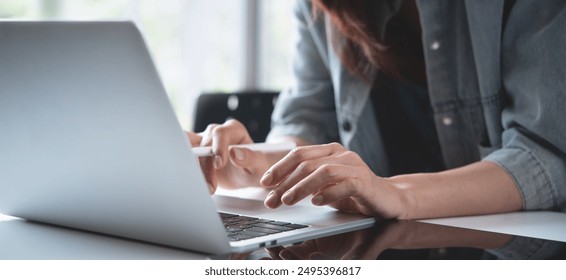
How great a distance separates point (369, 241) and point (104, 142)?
0.25 m

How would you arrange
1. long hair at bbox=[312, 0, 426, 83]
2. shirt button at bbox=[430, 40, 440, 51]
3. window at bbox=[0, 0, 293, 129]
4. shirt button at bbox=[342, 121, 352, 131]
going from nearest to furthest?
shirt button at bbox=[430, 40, 440, 51]
long hair at bbox=[312, 0, 426, 83]
shirt button at bbox=[342, 121, 352, 131]
window at bbox=[0, 0, 293, 129]

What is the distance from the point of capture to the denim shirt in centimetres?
97

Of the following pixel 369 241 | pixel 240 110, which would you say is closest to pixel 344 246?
pixel 369 241

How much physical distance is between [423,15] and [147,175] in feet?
2.24

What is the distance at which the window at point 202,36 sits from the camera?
2770 mm

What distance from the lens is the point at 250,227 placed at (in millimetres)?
712

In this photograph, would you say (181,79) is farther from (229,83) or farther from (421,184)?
(421,184)

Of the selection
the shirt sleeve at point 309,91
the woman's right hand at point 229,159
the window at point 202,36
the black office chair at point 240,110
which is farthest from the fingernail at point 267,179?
the window at point 202,36

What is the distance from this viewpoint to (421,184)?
2.85ft

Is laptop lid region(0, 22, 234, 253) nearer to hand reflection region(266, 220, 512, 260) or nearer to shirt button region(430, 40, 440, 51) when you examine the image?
hand reflection region(266, 220, 512, 260)

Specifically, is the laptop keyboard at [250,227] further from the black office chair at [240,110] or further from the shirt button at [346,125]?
the black office chair at [240,110]

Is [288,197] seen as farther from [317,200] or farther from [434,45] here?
[434,45]

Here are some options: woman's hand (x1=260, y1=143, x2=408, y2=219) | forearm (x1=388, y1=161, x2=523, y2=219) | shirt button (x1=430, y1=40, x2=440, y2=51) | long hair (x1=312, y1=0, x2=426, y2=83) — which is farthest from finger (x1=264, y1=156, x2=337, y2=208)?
long hair (x1=312, y1=0, x2=426, y2=83)

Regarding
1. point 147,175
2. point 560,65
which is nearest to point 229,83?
point 560,65
